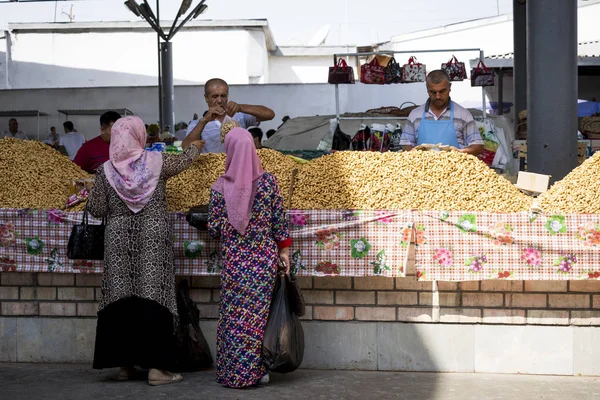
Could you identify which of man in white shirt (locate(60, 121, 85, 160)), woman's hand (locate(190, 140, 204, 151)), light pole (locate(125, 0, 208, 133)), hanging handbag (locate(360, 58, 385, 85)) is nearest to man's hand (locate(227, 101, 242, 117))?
woman's hand (locate(190, 140, 204, 151))

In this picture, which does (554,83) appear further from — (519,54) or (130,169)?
(519,54)

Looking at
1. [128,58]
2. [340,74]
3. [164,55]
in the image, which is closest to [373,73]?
[340,74]

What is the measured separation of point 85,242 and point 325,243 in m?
1.51

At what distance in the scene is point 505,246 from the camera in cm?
545

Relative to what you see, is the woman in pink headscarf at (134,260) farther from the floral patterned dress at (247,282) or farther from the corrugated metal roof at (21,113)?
the corrugated metal roof at (21,113)

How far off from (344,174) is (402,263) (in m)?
0.72

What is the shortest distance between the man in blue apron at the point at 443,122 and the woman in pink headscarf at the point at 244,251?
5.51ft

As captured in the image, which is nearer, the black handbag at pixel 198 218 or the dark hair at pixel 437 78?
the black handbag at pixel 198 218

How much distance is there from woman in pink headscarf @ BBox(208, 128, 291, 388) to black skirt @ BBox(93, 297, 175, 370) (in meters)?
0.36

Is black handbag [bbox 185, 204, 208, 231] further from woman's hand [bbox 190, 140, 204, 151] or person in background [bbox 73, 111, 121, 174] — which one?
person in background [bbox 73, 111, 121, 174]

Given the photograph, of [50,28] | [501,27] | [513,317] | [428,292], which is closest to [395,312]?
[428,292]

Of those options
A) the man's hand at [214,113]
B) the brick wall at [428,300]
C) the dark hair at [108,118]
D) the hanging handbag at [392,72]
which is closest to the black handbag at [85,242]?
A: the brick wall at [428,300]

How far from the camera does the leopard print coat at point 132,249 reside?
536cm

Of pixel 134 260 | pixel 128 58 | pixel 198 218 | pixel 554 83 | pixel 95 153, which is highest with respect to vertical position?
pixel 128 58
